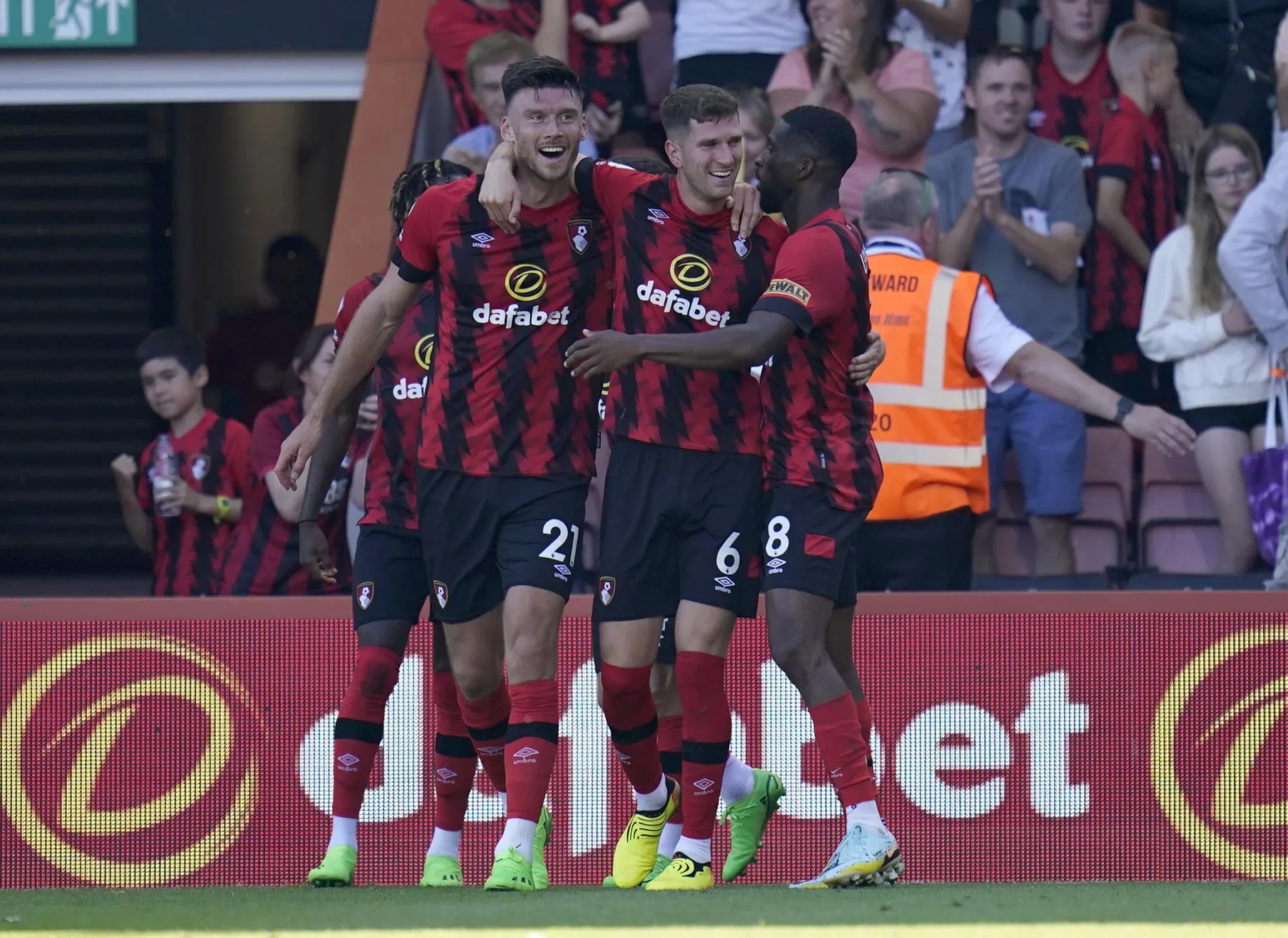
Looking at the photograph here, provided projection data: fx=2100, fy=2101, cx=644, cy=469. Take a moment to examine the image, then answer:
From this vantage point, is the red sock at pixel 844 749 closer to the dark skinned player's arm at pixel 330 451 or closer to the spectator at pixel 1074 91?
the dark skinned player's arm at pixel 330 451

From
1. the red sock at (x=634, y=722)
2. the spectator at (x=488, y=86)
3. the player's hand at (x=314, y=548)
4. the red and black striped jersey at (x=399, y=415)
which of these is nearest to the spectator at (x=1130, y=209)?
the spectator at (x=488, y=86)

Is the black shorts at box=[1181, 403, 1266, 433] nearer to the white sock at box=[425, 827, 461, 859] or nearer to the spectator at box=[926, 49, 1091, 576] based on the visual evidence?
the spectator at box=[926, 49, 1091, 576]

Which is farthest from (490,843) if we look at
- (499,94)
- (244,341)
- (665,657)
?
(244,341)

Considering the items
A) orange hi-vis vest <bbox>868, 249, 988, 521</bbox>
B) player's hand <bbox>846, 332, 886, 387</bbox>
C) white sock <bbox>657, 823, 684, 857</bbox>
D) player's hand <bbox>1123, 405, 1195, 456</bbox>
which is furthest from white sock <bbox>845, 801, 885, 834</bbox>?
player's hand <bbox>1123, 405, 1195, 456</bbox>

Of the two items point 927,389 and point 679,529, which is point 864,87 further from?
point 679,529

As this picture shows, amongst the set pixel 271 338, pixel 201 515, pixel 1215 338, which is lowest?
pixel 271 338

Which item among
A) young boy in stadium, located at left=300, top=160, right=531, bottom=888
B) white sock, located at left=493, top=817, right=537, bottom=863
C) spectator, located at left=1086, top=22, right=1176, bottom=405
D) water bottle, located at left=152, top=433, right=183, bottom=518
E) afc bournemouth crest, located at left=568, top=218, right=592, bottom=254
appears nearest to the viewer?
white sock, located at left=493, top=817, right=537, bottom=863

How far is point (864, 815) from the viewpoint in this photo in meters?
5.69

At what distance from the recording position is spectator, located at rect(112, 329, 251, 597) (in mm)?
8148

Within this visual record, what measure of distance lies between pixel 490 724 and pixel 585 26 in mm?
3936

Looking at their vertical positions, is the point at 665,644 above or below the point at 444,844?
above

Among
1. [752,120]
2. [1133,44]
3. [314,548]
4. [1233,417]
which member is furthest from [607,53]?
[314,548]

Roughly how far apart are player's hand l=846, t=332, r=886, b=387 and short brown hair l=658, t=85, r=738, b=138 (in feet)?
2.44

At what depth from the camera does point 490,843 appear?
23.3 ft
